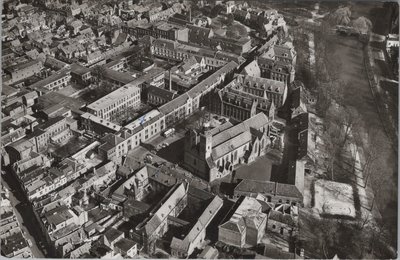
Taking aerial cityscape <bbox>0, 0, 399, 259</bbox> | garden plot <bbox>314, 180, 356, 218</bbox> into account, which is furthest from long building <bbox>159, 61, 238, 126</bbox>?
garden plot <bbox>314, 180, 356, 218</bbox>

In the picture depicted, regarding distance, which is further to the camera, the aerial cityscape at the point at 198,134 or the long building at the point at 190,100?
the long building at the point at 190,100

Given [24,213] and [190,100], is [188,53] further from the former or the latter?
[24,213]

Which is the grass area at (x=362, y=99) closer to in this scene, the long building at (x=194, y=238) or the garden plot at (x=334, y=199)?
the garden plot at (x=334, y=199)

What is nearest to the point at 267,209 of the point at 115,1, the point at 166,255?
the point at 166,255

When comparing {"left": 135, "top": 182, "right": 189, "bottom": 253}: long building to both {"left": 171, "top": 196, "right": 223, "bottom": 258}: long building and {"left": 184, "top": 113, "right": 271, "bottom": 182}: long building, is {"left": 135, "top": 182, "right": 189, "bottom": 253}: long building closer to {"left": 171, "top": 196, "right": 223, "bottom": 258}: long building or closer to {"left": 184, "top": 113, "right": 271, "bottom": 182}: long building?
{"left": 171, "top": 196, "right": 223, "bottom": 258}: long building

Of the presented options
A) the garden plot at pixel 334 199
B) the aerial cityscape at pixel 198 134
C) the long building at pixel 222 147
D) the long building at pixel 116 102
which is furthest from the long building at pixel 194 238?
the long building at pixel 116 102

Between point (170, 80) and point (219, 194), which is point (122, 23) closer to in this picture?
point (170, 80)
